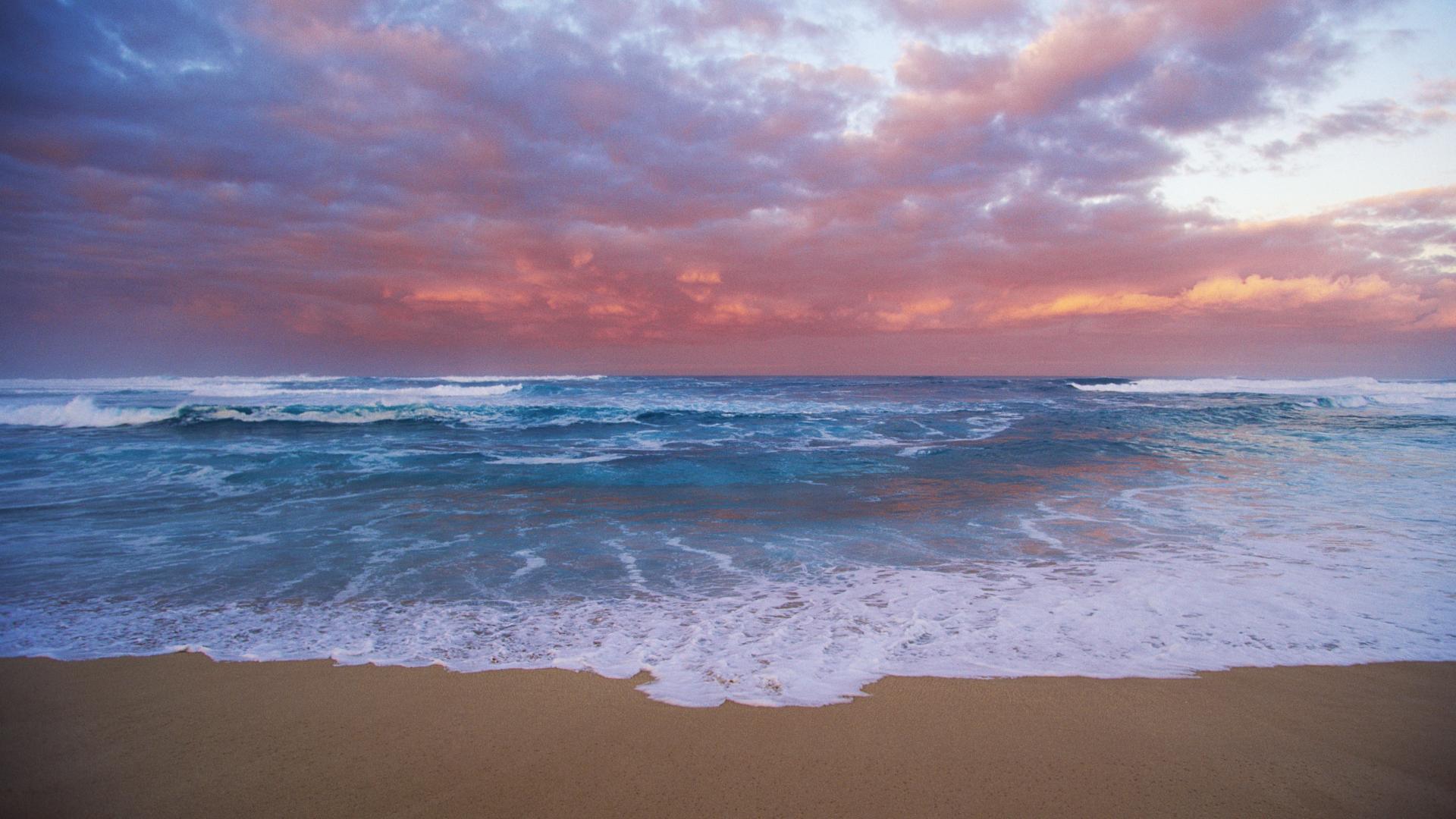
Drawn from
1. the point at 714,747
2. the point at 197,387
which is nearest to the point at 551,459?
the point at 714,747

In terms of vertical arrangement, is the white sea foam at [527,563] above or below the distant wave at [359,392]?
below

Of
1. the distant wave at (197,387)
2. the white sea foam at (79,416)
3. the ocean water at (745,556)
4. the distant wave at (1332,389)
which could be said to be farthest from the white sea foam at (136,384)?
the distant wave at (1332,389)

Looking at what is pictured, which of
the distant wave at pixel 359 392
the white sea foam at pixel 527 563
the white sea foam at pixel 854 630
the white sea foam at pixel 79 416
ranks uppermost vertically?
the distant wave at pixel 359 392

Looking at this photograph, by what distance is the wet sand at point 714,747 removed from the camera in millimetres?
2373

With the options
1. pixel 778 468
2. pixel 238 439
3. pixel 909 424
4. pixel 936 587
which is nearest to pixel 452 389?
pixel 238 439

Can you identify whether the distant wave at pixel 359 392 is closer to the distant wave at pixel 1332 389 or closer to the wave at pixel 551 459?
the wave at pixel 551 459

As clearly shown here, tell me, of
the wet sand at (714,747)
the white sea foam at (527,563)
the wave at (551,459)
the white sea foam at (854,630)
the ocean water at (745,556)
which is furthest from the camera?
the wave at (551,459)

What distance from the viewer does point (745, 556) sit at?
20.5 feet

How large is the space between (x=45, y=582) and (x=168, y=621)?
79.8 inches

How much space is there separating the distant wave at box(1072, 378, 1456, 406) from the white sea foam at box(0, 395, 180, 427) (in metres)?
48.2

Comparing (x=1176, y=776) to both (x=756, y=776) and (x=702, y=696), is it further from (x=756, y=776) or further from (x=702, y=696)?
(x=702, y=696)

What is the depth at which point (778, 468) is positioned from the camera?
487 inches

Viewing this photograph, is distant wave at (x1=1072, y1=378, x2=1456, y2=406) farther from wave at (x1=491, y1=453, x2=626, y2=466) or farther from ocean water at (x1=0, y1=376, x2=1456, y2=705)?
wave at (x1=491, y1=453, x2=626, y2=466)

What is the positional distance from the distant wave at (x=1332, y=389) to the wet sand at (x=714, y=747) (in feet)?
123
